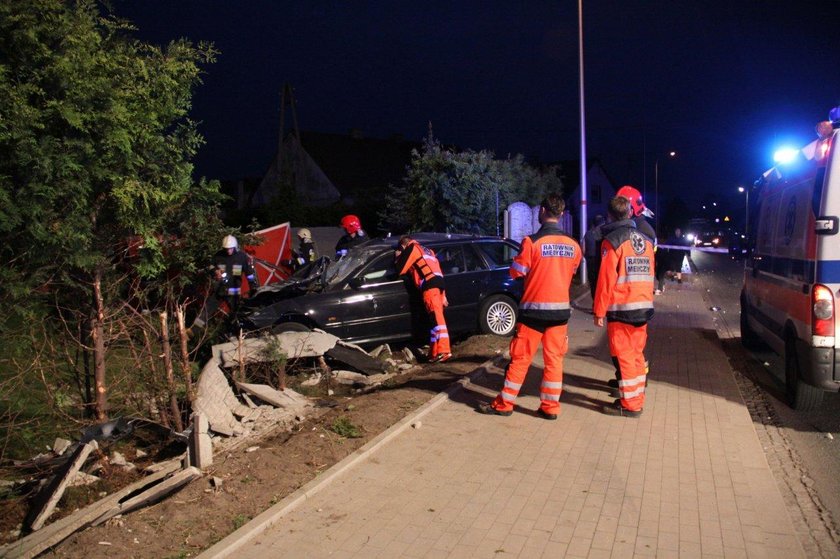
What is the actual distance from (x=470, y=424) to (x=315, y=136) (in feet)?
119

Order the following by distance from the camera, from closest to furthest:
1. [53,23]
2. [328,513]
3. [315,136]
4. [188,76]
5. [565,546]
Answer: [565,546], [328,513], [53,23], [188,76], [315,136]

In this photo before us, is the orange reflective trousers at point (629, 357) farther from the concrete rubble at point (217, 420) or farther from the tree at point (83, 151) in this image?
the tree at point (83, 151)

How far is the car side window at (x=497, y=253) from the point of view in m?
11.0

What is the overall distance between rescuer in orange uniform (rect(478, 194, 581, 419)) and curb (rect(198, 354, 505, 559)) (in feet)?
3.22

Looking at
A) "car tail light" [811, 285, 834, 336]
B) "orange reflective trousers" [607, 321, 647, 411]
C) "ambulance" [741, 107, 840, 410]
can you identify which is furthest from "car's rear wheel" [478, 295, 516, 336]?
"car tail light" [811, 285, 834, 336]

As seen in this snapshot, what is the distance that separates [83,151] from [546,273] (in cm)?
392

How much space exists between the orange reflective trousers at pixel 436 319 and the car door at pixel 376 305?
2.18 ft

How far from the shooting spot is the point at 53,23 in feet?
16.2

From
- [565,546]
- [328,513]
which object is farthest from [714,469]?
[328,513]

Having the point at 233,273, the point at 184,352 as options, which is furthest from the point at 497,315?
the point at 184,352

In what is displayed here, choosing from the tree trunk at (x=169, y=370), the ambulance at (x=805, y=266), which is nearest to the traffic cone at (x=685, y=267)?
the ambulance at (x=805, y=266)

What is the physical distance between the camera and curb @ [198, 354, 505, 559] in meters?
4.02

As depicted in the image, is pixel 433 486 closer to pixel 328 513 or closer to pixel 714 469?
pixel 328 513

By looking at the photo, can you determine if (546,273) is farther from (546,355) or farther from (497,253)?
(497,253)
